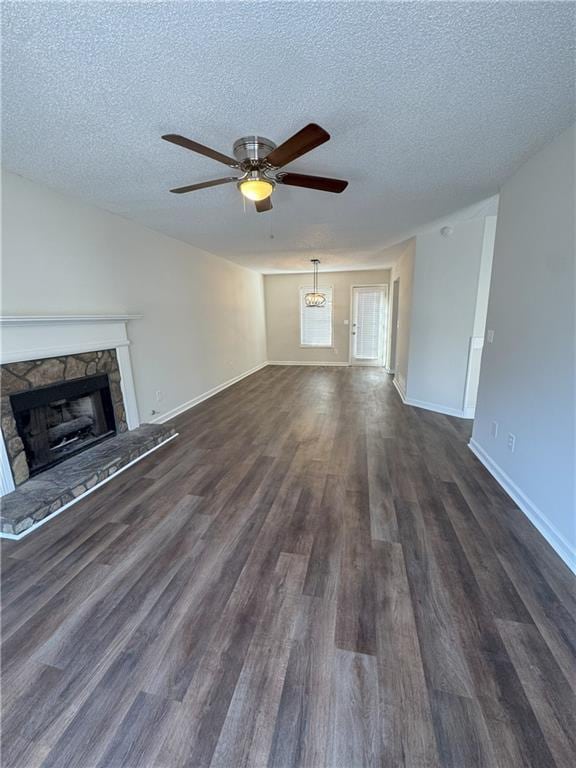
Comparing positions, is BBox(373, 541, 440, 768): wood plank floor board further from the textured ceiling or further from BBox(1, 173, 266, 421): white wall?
BBox(1, 173, 266, 421): white wall

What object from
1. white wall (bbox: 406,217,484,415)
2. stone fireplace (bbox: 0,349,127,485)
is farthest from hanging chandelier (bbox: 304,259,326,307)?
stone fireplace (bbox: 0,349,127,485)

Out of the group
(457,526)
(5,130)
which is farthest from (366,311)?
(5,130)

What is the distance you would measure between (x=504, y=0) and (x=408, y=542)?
8.18ft

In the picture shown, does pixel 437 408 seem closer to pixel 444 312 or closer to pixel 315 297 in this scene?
pixel 444 312

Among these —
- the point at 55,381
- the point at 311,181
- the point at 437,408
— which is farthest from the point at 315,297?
the point at 55,381

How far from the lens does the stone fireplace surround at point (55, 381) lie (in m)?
2.18

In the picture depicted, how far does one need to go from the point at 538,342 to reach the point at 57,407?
12.9 feet

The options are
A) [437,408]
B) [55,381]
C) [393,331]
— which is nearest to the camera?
[55,381]

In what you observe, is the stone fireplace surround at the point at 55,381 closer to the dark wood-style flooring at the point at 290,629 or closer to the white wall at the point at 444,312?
the dark wood-style flooring at the point at 290,629

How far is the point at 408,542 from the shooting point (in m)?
1.88

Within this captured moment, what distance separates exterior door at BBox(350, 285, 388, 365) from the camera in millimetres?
7320

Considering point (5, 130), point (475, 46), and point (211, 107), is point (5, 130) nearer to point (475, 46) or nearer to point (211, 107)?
point (211, 107)

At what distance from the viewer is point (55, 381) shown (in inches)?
103

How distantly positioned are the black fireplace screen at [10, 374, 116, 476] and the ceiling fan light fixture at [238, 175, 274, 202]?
2263mm
